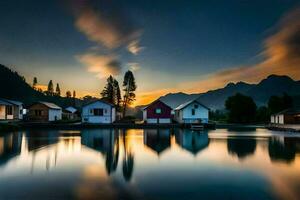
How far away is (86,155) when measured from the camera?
69.7 feet

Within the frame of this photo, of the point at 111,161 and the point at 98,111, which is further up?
the point at 98,111

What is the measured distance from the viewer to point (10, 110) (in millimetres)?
62344

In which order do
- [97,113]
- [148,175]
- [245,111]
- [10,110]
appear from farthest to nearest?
[245,111] < [97,113] < [10,110] < [148,175]

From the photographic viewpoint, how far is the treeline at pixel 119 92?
295ft

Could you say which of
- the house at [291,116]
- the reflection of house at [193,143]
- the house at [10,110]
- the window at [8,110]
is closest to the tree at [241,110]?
the house at [291,116]

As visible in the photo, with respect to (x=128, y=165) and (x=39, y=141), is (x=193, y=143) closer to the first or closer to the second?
(x=128, y=165)

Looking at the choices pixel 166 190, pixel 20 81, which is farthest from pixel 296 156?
pixel 20 81

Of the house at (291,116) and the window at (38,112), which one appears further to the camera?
the window at (38,112)

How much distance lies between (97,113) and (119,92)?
3318 centimetres

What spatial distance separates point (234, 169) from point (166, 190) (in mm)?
6292

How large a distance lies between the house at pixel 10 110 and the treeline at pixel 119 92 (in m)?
33.2

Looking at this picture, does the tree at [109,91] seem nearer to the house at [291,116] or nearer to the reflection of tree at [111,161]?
the house at [291,116]

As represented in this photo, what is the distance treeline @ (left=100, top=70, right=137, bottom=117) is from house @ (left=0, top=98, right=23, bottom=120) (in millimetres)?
33225

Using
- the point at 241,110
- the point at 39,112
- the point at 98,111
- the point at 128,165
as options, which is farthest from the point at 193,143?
the point at 241,110
